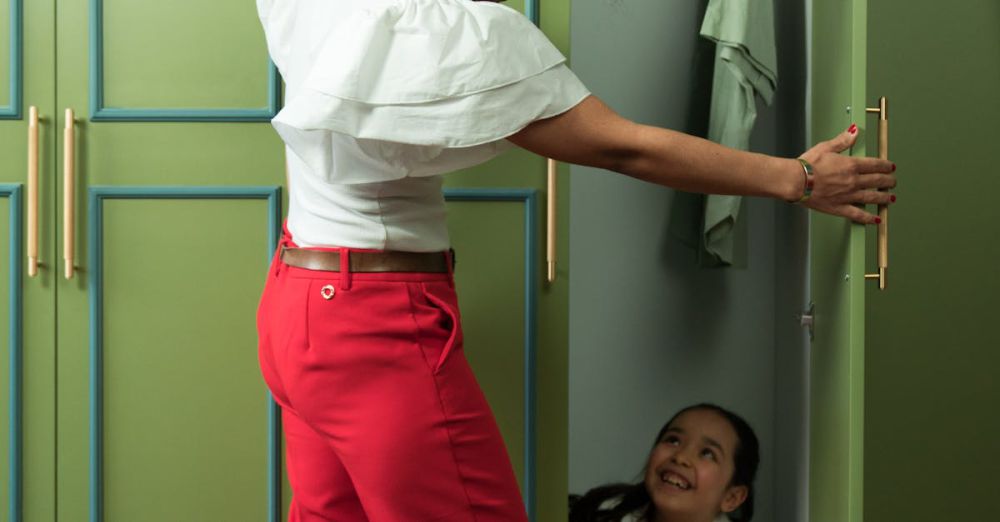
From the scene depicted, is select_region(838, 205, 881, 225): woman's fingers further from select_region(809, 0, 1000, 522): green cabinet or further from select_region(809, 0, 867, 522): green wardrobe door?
select_region(809, 0, 1000, 522): green cabinet

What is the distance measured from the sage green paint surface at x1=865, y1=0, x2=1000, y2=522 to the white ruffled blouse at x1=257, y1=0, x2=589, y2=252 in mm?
1216

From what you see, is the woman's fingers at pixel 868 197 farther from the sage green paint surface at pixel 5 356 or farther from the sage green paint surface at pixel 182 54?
the sage green paint surface at pixel 5 356

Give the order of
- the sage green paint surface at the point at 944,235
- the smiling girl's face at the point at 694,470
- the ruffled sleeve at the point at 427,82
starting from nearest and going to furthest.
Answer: the ruffled sleeve at the point at 427,82 → the sage green paint surface at the point at 944,235 → the smiling girl's face at the point at 694,470

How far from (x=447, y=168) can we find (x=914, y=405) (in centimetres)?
142

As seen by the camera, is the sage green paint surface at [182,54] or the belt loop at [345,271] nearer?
the belt loop at [345,271]

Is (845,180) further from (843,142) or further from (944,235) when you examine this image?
(944,235)

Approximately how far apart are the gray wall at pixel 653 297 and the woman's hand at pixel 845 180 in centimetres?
111

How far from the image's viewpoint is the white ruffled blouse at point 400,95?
1054mm

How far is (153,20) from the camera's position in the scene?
1638 millimetres

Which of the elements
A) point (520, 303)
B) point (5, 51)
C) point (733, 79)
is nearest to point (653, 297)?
point (733, 79)

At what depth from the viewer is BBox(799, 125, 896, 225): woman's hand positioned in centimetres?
125

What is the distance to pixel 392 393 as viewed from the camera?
115 cm

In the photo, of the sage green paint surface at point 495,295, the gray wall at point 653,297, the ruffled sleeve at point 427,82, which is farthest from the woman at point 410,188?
the gray wall at point 653,297

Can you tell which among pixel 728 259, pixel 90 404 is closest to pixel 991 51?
pixel 728 259
